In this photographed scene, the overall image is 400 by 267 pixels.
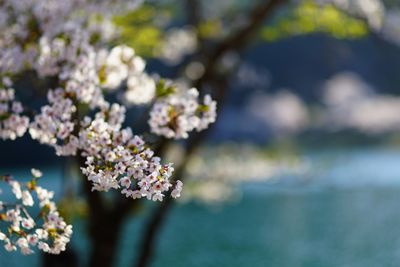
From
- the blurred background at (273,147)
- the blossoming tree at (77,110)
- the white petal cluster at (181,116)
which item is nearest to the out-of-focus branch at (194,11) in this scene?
Result: the blurred background at (273,147)

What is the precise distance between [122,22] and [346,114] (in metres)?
50.9

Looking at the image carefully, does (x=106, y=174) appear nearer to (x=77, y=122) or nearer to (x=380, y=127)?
(x=77, y=122)

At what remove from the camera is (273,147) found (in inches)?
997

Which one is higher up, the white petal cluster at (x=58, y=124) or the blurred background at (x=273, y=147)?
the blurred background at (x=273, y=147)

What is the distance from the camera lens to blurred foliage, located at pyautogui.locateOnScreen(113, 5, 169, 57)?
9.41m

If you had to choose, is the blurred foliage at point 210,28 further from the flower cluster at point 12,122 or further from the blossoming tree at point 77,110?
the flower cluster at point 12,122

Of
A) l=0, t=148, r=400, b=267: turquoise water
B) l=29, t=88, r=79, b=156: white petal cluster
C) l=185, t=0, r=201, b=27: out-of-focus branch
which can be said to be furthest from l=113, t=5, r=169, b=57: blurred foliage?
l=0, t=148, r=400, b=267: turquoise water

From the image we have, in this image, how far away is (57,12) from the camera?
6090mm

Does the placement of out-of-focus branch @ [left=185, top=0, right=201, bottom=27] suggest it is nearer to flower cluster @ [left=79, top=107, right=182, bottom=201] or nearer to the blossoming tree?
the blossoming tree

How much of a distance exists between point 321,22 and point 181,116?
4.59 meters

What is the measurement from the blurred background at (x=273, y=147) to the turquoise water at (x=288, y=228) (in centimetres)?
6

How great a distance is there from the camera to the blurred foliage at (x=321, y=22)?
29.1 feet

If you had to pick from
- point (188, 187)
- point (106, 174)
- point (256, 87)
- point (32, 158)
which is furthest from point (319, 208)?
point (256, 87)

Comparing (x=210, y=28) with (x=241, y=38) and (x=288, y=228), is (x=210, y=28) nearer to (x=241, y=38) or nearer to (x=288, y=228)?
(x=241, y=38)
